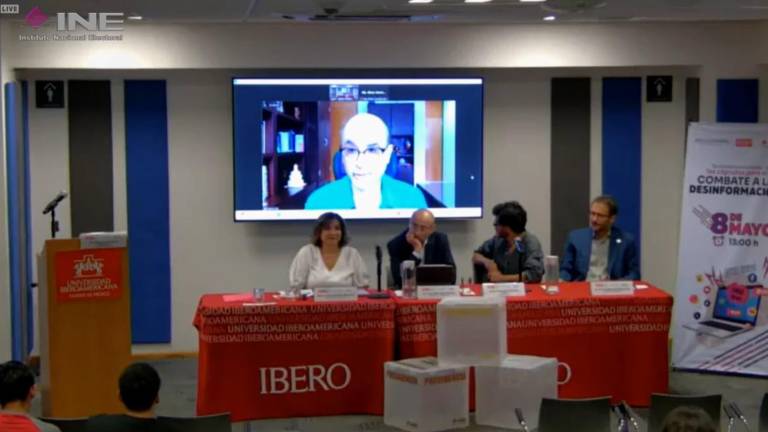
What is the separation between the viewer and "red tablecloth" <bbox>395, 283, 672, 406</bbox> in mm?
6750

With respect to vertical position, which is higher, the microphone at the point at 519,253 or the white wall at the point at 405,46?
the white wall at the point at 405,46

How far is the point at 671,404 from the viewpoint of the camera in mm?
5059

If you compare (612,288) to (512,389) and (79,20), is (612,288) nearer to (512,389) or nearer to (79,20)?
(512,389)

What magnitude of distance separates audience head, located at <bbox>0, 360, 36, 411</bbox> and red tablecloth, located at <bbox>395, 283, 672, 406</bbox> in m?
2.69

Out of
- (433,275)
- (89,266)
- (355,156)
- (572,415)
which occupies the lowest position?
(572,415)

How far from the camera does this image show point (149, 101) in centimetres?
891

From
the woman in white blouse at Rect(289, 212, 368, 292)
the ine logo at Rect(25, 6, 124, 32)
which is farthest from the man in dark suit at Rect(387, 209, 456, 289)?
the ine logo at Rect(25, 6, 124, 32)

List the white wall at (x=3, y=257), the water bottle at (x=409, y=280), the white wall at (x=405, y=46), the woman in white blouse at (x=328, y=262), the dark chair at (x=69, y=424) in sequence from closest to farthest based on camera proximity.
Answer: the dark chair at (x=69, y=424)
the water bottle at (x=409, y=280)
the woman in white blouse at (x=328, y=262)
the white wall at (x=3, y=257)
the white wall at (x=405, y=46)

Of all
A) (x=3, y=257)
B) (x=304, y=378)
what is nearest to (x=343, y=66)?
(x=3, y=257)

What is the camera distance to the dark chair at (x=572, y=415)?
5031 millimetres

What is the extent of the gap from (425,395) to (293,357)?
0.82m

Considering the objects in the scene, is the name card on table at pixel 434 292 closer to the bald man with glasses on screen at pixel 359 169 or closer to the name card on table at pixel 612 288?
the name card on table at pixel 612 288

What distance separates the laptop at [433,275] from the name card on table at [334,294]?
0.47 meters

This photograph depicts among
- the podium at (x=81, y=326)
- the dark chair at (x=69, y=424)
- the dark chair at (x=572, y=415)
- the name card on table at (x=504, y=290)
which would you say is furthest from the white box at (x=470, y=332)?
the dark chair at (x=69, y=424)
